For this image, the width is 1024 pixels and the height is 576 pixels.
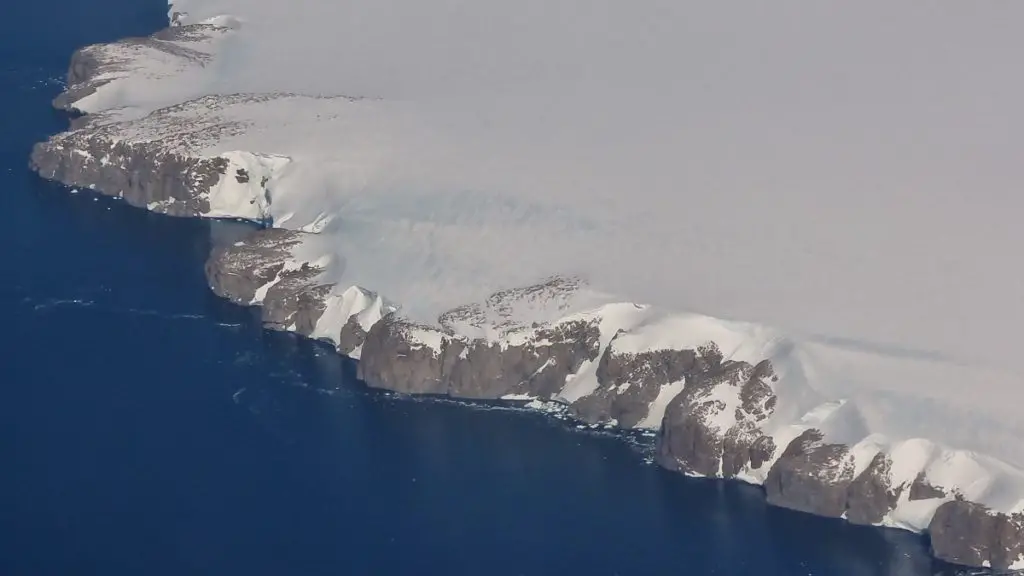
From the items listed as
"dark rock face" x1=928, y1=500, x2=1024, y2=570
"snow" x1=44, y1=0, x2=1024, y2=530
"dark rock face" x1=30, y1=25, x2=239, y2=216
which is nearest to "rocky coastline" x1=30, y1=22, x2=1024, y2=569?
"dark rock face" x1=928, y1=500, x2=1024, y2=570

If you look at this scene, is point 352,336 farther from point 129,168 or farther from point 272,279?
point 129,168

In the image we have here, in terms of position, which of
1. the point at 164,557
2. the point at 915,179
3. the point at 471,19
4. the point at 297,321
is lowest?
the point at 164,557

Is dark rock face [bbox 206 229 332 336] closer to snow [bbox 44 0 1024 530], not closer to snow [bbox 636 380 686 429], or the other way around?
snow [bbox 44 0 1024 530]

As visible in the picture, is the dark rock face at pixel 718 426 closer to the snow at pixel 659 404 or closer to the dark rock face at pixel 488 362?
the snow at pixel 659 404

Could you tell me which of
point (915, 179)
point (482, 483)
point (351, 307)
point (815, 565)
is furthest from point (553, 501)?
point (915, 179)

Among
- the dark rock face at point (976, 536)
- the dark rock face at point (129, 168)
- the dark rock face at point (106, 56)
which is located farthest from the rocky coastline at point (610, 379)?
the dark rock face at point (106, 56)

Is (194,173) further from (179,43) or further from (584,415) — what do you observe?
(584,415)

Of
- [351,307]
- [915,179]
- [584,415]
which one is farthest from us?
[915,179]
